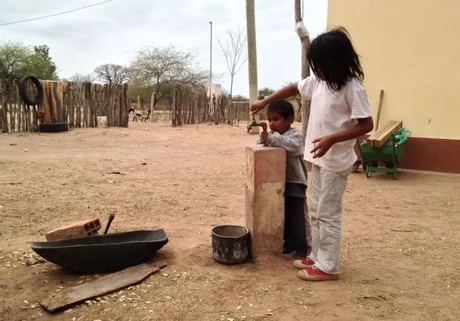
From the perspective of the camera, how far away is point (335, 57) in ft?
7.59

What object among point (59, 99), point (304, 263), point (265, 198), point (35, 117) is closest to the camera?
point (304, 263)

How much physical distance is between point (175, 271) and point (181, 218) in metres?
1.43

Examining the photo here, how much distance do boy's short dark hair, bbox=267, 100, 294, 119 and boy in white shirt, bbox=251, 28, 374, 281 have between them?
0.71 feet

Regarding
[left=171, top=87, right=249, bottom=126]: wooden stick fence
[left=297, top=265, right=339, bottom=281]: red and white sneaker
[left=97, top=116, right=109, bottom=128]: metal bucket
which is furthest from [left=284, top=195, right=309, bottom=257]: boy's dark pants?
[left=171, top=87, right=249, bottom=126]: wooden stick fence

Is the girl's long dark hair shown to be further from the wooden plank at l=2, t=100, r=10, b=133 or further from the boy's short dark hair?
the wooden plank at l=2, t=100, r=10, b=133

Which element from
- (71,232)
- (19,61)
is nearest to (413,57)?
(71,232)

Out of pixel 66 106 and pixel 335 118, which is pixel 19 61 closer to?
pixel 66 106

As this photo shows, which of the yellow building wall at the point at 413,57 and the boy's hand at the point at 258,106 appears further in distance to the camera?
the yellow building wall at the point at 413,57

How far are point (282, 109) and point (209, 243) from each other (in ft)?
4.24

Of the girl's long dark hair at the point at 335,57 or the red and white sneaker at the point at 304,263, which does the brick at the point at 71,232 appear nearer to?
the red and white sneaker at the point at 304,263

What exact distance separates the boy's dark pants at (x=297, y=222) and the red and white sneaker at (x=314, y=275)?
0.34 metres

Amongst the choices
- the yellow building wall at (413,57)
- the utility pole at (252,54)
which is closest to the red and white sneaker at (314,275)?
the yellow building wall at (413,57)

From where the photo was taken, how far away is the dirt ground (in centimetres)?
232

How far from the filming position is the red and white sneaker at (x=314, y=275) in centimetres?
262
